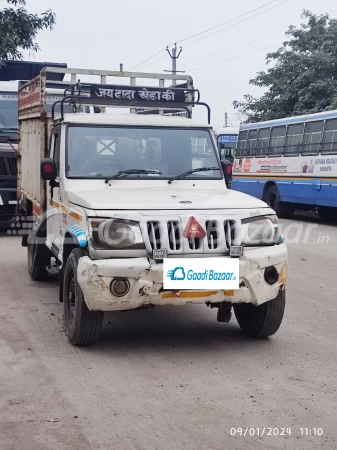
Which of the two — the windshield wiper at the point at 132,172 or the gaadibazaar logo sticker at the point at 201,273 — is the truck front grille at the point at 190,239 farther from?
the windshield wiper at the point at 132,172

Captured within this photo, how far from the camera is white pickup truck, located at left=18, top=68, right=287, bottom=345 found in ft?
Answer: 18.3

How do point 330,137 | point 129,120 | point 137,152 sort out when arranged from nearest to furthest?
point 137,152, point 129,120, point 330,137

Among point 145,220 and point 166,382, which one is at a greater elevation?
point 145,220

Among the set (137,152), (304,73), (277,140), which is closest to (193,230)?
(137,152)

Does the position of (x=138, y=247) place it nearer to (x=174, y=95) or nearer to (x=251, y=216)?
(x=251, y=216)

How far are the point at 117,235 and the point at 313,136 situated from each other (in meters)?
14.3

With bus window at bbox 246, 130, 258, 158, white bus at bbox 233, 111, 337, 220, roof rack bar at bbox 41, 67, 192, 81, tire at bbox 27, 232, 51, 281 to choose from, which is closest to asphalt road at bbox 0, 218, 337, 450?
tire at bbox 27, 232, 51, 281

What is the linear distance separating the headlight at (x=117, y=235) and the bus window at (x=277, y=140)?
1557 centimetres

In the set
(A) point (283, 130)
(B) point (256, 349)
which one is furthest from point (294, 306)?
(A) point (283, 130)

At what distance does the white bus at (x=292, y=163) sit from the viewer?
716 inches

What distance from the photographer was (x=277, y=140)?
69.2 feet

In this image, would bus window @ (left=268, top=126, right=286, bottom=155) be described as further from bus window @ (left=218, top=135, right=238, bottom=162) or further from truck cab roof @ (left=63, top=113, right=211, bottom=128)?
truck cab roof @ (left=63, top=113, right=211, bottom=128)
